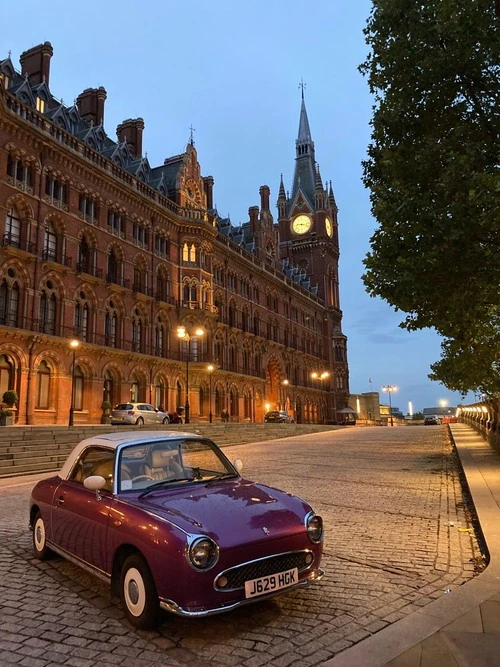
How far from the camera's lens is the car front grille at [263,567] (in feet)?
12.7

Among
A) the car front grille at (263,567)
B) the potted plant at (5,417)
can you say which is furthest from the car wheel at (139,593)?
the potted plant at (5,417)

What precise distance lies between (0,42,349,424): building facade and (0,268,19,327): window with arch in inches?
3.1

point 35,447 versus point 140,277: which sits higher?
point 140,277

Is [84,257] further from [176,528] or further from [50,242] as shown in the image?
[176,528]

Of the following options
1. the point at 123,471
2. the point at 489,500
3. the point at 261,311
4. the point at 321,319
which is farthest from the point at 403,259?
the point at 321,319

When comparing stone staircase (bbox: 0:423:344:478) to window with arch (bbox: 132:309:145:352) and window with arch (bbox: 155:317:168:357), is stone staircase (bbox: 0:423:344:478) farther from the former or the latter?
window with arch (bbox: 155:317:168:357)

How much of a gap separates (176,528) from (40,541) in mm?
3042

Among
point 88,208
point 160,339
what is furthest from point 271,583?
point 160,339

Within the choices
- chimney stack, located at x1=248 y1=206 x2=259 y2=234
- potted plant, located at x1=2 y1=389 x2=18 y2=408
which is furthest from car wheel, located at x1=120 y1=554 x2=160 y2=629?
chimney stack, located at x1=248 y1=206 x2=259 y2=234

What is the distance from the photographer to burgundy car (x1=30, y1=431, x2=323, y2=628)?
3.83 metres

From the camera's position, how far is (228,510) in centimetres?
434

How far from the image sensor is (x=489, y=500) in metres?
9.10

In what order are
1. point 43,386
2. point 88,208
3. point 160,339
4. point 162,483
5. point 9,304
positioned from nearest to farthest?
point 162,483
point 9,304
point 43,386
point 88,208
point 160,339

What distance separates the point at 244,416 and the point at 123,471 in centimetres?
4785
